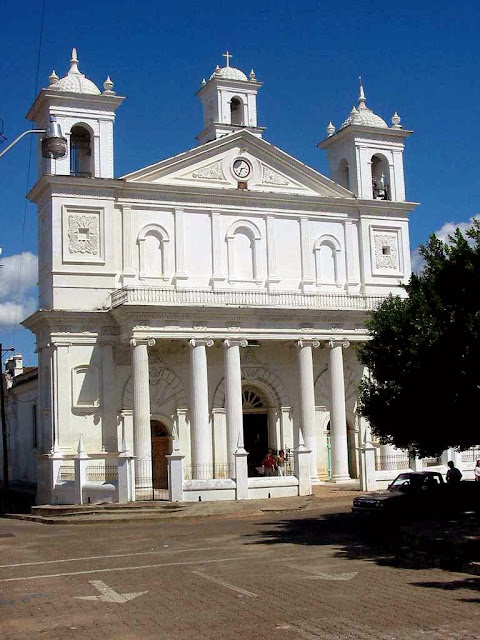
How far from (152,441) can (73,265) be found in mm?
7681

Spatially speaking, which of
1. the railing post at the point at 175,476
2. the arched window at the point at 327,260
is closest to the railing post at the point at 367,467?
the railing post at the point at 175,476

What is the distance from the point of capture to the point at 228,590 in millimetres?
13383

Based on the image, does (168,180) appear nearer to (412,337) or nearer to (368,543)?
(412,337)

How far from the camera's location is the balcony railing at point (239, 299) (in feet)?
108

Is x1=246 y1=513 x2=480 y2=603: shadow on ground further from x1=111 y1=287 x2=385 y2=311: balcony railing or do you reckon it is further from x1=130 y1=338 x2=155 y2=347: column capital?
x1=111 y1=287 x2=385 y2=311: balcony railing

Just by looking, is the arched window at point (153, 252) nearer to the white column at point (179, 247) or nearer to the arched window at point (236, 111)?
the white column at point (179, 247)

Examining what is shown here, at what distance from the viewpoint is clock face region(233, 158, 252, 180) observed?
37125mm

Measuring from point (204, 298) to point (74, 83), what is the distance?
34.3 feet

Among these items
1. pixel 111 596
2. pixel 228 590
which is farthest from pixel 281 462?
pixel 111 596

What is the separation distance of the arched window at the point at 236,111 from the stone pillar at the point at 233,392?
37.0 ft

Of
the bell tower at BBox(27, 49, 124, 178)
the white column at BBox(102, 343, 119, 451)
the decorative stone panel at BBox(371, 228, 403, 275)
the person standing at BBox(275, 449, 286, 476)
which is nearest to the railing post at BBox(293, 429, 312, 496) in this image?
the person standing at BBox(275, 449, 286, 476)

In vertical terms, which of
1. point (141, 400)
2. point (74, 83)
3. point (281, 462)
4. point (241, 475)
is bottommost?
point (241, 475)

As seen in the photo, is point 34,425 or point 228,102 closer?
point 228,102

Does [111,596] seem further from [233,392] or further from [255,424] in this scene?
[255,424]
